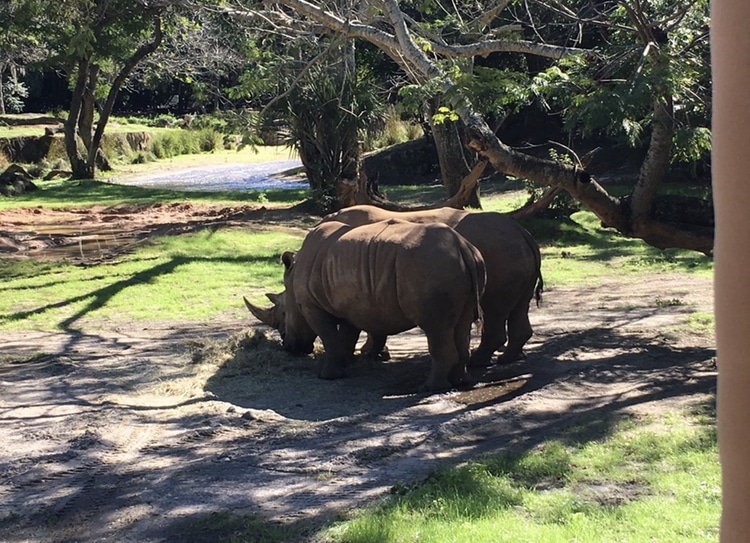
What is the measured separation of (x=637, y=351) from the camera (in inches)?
331

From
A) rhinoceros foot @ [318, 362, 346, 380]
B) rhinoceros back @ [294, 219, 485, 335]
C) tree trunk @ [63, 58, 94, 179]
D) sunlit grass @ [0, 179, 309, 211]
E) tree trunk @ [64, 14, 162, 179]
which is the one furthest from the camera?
Result: tree trunk @ [63, 58, 94, 179]

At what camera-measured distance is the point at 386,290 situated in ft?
26.1

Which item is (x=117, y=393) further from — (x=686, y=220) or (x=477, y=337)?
(x=686, y=220)

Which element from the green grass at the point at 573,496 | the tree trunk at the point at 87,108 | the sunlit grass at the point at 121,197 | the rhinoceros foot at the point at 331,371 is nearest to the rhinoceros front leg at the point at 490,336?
the rhinoceros foot at the point at 331,371

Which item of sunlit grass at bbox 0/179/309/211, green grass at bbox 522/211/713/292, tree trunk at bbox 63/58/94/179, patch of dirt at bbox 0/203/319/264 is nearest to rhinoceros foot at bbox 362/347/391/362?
green grass at bbox 522/211/713/292

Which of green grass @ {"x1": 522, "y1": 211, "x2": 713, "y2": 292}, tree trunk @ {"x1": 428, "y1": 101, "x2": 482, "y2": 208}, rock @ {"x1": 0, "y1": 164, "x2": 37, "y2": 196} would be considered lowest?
green grass @ {"x1": 522, "y1": 211, "x2": 713, "y2": 292}

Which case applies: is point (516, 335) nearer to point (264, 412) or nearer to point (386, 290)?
point (386, 290)

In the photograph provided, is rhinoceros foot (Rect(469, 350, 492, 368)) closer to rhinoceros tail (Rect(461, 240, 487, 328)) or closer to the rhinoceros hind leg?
the rhinoceros hind leg

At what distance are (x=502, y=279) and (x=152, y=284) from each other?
6.37 metres

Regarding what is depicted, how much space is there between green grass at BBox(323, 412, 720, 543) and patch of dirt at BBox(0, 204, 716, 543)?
0.55 feet

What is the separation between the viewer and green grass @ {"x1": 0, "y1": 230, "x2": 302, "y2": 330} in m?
11.5

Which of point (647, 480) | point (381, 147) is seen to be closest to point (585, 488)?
point (647, 480)

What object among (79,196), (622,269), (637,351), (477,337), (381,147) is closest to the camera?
(637,351)

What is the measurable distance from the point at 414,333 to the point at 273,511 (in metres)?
6.00
